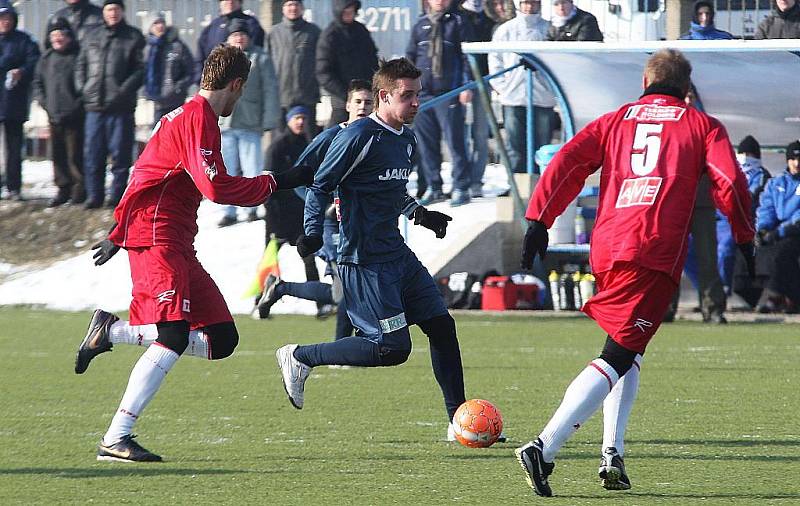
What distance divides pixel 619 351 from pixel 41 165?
18.8 metres

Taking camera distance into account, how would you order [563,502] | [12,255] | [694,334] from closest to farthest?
[563,502] < [694,334] < [12,255]

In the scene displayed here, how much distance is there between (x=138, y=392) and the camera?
7543 millimetres

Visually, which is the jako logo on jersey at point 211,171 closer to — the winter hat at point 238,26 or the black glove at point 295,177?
the black glove at point 295,177

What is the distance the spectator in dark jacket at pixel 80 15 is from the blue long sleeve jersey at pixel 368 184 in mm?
13019

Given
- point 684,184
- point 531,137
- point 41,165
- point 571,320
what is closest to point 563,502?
point 684,184

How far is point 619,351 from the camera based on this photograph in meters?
6.75

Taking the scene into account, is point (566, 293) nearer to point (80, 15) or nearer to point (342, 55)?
point (342, 55)

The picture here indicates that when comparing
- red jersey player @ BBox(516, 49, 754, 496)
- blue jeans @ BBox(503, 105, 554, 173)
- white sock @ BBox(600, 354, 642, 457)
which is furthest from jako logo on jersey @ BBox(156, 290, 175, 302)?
blue jeans @ BBox(503, 105, 554, 173)

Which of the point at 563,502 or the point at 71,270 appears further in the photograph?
the point at 71,270

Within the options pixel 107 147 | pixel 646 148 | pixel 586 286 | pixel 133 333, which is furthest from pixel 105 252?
pixel 107 147

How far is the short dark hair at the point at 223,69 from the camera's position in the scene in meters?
7.52

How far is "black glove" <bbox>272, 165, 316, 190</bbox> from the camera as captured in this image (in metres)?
7.68

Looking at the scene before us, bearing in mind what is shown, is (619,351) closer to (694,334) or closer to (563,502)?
(563,502)

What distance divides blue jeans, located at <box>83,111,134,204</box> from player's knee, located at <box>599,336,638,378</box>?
14020mm
